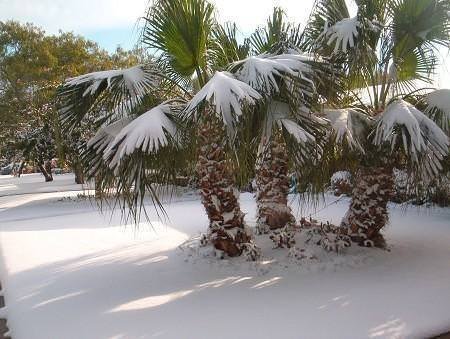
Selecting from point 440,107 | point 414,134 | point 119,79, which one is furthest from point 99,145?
point 440,107

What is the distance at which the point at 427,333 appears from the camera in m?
3.43

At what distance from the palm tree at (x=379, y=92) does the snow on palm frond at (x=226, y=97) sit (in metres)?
1.36

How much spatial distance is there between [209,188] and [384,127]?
7.31 feet

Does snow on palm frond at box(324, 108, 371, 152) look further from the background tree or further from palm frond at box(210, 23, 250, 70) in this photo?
the background tree

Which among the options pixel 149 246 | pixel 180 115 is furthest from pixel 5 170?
pixel 180 115

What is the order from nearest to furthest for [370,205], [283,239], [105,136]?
[105,136] → [370,205] → [283,239]

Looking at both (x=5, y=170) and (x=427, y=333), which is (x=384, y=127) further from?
(x=5, y=170)

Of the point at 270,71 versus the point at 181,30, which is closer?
the point at 270,71

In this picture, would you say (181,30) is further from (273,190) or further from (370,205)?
(370,205)

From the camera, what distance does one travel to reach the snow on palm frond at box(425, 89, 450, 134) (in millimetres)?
4812

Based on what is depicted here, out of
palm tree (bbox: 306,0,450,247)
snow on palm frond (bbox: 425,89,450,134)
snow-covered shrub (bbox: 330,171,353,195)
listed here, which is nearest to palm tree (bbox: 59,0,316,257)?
palm tree (bbox: 306,0,450,247)

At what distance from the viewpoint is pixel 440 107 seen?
4.87 meters

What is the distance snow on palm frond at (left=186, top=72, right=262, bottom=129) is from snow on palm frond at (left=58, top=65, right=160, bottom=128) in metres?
1.41

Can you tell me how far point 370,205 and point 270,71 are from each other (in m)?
2.54
